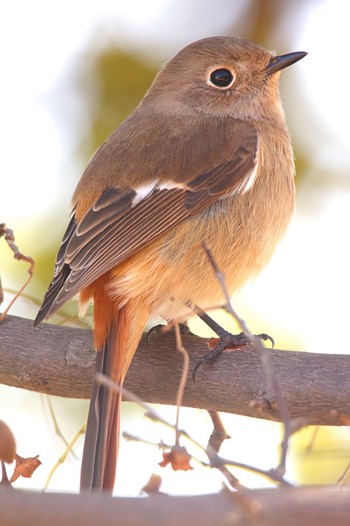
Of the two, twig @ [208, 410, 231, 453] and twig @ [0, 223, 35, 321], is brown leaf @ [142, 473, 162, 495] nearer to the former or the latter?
twig @ [208, 410, 231, 453]

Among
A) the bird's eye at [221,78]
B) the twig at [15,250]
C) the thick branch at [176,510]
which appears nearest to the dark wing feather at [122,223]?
the twig at [15,250]

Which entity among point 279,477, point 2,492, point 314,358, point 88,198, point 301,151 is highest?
point 301,151

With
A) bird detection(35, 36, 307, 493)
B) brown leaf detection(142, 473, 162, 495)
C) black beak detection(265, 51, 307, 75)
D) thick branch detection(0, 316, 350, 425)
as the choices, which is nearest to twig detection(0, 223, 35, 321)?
bird detection(35, 36, 307, 493)

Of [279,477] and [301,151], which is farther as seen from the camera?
[301,151]

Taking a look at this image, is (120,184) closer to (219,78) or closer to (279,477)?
(219,78)

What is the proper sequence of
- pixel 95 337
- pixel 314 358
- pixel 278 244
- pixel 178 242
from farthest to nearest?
pixel 278 244, pixel 178 242, pixel 95 337, pixel 314 358

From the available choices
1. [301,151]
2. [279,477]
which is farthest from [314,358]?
[301,151]
